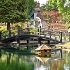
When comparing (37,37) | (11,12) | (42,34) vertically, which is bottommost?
(37,37)

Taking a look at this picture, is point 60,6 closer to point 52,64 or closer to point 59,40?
point 59,40

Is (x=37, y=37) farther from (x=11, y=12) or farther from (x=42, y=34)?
Answer: (x=11, y=12)

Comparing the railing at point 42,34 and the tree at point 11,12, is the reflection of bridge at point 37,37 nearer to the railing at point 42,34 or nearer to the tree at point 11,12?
the railing at point 42,34

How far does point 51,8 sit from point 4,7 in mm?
34939

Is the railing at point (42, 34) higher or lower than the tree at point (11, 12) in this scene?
lower

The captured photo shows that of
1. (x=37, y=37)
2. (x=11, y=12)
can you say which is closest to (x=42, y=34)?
(x=37, y=37)

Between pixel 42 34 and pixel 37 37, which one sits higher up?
pixel 42 34

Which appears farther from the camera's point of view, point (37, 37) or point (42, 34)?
point (42, 34)

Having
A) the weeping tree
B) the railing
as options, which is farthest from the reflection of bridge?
the weeping tree

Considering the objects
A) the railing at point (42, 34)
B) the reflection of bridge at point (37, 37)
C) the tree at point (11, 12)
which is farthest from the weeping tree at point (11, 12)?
the reflection of bridge at point (37, 37)

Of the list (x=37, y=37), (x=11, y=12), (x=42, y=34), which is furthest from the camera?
(x=11, y=12)

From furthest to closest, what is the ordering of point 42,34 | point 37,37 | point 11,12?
point 11,12
point 42,34
point 37,37

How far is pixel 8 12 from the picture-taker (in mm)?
57750

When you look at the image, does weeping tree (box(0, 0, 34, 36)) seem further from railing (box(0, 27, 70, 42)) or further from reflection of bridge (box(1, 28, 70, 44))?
reflection of bridge (box(1, 28, 70, 44))
